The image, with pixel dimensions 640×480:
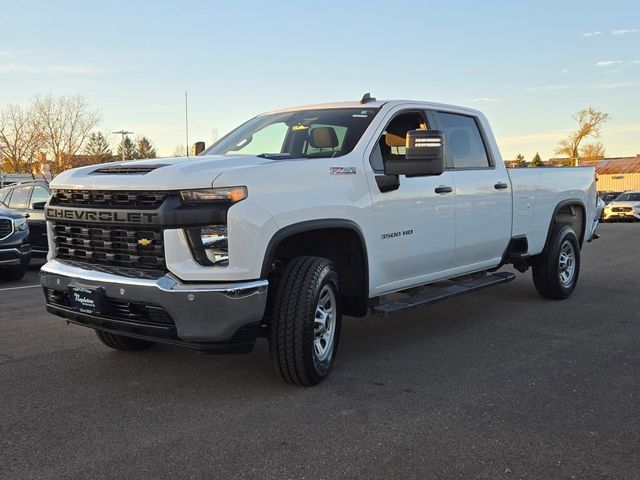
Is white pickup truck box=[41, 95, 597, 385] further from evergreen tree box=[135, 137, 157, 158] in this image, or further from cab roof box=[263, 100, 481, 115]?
evergreen tree box=[135, 137, 157, 158]

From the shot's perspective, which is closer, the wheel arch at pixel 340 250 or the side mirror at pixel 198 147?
the wheel arch at pixel 340 250

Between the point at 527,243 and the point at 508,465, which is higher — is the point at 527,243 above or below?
above

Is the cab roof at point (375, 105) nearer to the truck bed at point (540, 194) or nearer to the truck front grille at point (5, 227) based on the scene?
the truck bed at point (540, 194)

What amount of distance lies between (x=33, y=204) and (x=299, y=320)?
31.0 feet

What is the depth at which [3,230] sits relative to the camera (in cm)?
955

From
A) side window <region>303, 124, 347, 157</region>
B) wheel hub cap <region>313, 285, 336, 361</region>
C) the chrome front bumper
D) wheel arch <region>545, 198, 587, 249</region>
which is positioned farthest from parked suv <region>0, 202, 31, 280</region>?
wheel arch <region>545, 198, 587, 249</region>

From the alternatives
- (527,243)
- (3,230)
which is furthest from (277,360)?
(3,230)

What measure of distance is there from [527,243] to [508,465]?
13.6 feet

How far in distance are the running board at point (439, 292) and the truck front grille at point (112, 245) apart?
1.83m

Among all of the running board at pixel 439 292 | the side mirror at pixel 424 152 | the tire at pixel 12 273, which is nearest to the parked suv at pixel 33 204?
the tire at pixel 12 273

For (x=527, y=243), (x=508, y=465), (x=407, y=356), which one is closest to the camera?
(x=508, y=465)

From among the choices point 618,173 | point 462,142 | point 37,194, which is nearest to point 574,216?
point 462,142

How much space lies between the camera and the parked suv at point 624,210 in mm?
28250

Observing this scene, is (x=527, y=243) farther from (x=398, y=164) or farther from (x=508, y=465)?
(x=508, y=465)
